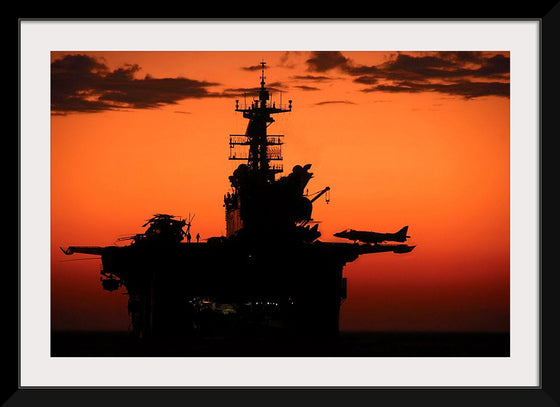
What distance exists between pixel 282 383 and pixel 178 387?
1.98 meters

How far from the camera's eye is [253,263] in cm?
3064

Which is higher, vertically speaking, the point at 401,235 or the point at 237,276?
the point at 401,235

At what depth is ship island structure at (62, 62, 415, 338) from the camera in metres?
30.2

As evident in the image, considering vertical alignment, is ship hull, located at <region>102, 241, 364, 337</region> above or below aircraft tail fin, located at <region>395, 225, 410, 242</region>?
below

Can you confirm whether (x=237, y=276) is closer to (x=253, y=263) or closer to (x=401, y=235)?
(x=253, y=263)

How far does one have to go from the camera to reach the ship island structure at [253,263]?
30.2 meters

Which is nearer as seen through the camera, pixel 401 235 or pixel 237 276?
pixel 401 235

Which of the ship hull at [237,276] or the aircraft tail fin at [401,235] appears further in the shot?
the aircraft tail fin at [401,235]

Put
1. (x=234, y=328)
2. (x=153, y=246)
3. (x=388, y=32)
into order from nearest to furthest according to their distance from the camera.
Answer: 1. (x=388, y=32)
2. (x=153, y=246)
3. (x=234, y=328)

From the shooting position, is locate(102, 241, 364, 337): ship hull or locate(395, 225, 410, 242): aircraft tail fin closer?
locate(102, 241, 364, 337): ship hull

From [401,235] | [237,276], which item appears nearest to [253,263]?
[237,276]

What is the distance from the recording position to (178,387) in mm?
14008
